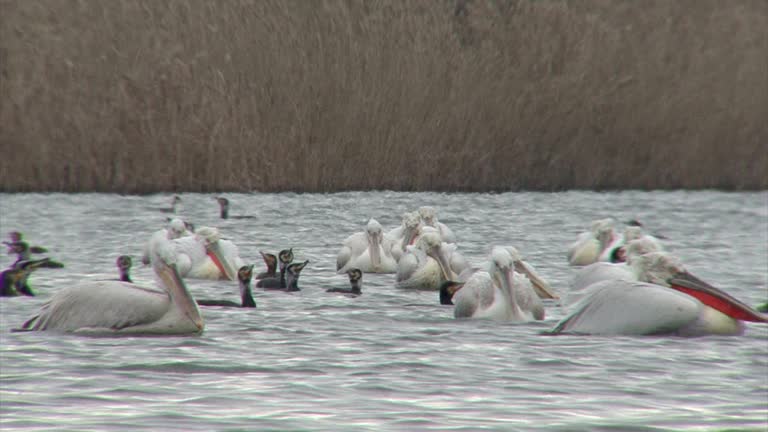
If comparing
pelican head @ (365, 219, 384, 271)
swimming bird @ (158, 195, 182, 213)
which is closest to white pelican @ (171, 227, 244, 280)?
pelican head @ (365, 219, 384, 271)

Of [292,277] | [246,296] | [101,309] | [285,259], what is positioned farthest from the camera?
[285,259]

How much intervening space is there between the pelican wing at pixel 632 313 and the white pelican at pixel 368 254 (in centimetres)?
368

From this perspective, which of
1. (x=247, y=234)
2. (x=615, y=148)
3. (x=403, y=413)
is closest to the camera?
(x=403, y=413)

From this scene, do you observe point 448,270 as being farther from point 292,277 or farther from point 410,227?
point 410,227

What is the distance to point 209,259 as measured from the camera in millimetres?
11578

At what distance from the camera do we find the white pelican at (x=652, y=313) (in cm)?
823

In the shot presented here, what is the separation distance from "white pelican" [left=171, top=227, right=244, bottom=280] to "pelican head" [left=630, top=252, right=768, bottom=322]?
11.7 ft

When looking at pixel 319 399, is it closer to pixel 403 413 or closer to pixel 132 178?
pixel 403 413

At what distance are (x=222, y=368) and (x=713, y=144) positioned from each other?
15.0 metres

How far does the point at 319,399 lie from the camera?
20.3 feet

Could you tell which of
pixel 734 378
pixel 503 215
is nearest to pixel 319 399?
pixel 734 378

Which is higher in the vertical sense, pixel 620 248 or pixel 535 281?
pixel 620 248

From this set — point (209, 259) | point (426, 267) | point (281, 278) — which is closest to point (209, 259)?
point (209, 259)

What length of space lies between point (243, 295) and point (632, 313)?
2.67 meters
